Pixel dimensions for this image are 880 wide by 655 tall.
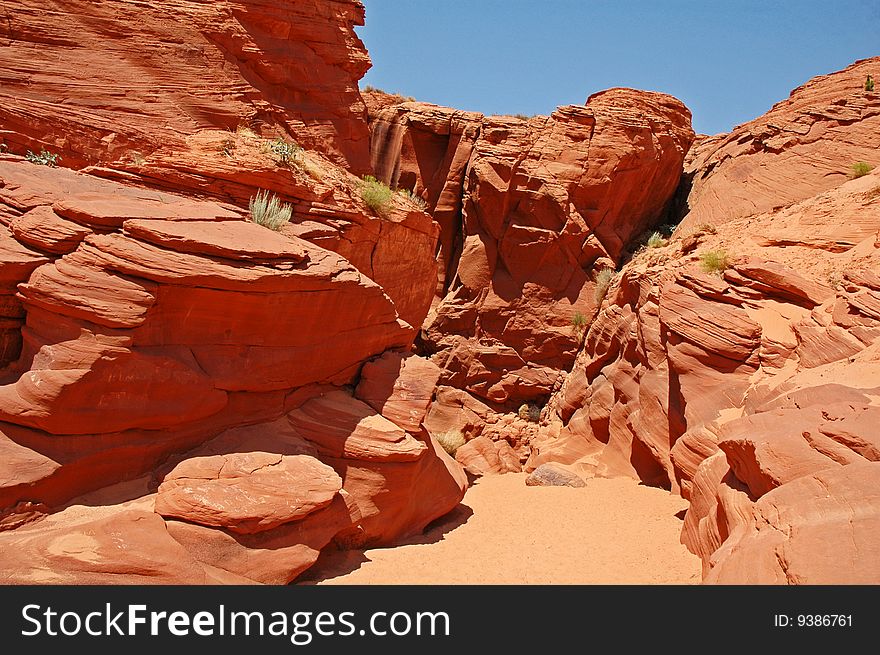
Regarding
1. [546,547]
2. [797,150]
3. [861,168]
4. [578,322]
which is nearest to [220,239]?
[546,547]

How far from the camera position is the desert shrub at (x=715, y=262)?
12.4 m

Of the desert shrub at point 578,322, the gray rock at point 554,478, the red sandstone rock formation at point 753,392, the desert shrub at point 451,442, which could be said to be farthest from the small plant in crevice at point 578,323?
the gray rock at point 554,478

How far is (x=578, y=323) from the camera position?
22203mm

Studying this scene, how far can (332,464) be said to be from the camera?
Result: 344 inches

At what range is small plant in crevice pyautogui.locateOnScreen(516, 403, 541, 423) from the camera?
2134cm

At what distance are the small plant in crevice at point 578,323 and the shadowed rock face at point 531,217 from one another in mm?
182

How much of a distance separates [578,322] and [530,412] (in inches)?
148

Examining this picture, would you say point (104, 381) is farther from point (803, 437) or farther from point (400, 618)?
point (803, 437)

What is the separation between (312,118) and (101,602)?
1179cm

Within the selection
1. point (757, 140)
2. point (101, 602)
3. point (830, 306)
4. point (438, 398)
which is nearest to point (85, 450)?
point (101, 602)

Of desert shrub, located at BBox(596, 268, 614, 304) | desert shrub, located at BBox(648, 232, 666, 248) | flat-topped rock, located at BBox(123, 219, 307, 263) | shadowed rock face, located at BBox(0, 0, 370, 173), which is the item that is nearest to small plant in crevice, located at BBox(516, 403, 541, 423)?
desert shrub, located at BBox(596, 268, 614, 304)

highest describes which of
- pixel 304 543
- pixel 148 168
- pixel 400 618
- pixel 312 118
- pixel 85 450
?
pixel 312 118

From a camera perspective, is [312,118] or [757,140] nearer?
[312,118]

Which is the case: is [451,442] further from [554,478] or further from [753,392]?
[753,392]
